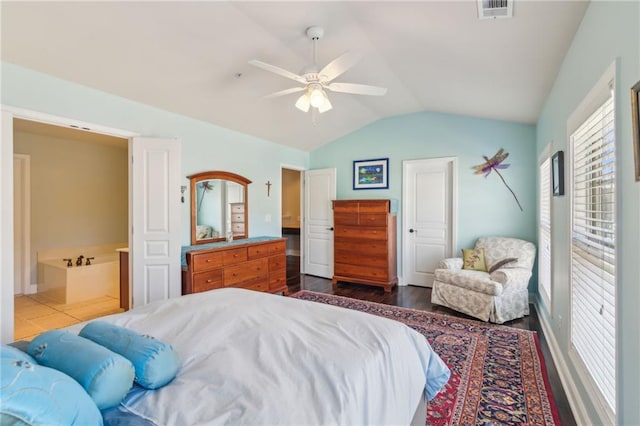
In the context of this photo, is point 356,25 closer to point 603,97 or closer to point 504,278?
point 603,97

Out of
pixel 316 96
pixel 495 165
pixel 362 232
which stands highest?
pixel 316 96

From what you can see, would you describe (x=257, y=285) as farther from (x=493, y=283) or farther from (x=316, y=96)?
(x=493, y=283)

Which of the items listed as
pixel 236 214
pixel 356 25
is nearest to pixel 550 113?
pixel 356 25

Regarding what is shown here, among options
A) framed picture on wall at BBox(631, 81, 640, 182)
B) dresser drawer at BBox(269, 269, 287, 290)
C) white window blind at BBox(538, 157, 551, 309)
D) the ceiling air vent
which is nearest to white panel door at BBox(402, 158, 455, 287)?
white window blind at BBox(538, 157, 551, 309)

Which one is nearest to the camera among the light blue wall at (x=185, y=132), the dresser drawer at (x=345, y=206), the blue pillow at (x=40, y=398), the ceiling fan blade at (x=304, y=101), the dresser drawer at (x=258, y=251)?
the blue pillow at (x=40, y=398)

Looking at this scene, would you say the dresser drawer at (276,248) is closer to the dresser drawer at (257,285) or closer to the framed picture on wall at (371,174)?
the dresser drawer at (257,285)

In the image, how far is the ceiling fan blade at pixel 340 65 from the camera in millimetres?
2193

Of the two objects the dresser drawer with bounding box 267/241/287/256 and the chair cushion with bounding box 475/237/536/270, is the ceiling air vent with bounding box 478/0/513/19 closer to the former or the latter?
the chair cushion with bounding box 475/237/536/270

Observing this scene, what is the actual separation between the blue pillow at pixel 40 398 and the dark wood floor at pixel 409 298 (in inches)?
102

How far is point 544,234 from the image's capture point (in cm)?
368

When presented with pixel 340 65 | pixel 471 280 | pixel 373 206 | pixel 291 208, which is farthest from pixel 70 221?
pixel 471 280

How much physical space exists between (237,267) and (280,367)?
2.91m

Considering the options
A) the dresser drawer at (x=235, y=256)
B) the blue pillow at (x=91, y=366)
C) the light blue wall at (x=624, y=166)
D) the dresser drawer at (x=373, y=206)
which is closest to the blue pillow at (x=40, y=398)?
the blue pillow at (x=91, y=366)

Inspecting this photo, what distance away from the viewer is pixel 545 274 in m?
3.62
